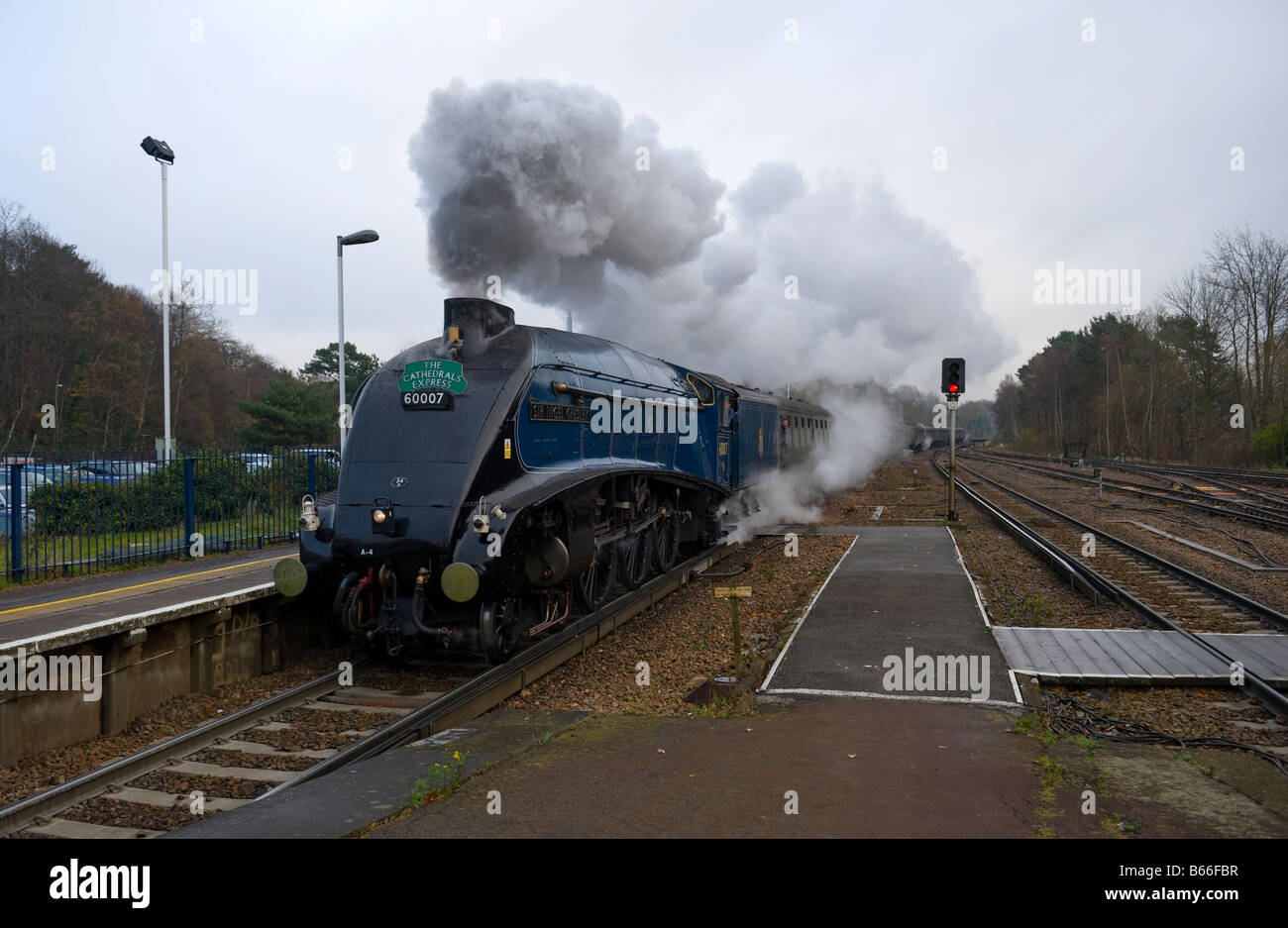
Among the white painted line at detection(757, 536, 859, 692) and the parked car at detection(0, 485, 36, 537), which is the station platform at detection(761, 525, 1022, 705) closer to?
the white painted line at detection(757, 536, 859, 692)

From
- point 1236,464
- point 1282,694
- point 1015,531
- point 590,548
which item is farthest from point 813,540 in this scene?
point 1236,464

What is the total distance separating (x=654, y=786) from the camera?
174 inches

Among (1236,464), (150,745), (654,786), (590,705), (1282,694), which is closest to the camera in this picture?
(654,786)

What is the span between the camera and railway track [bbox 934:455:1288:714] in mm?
8167

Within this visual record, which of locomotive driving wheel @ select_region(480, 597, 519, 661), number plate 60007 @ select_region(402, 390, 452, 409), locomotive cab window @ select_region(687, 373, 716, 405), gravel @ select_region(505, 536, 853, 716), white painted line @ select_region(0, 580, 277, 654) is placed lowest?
gravel @ select_region(505, 536, 853, 716)

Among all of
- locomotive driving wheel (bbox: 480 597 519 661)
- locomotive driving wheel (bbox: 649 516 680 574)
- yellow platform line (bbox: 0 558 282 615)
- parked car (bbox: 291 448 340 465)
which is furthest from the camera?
parked car (bbox: 291 448 340 465)

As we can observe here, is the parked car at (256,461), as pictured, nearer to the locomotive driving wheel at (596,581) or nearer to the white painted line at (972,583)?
the locomotive driving wheel at (596,581)

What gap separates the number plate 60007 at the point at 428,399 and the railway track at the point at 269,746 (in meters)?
2.28

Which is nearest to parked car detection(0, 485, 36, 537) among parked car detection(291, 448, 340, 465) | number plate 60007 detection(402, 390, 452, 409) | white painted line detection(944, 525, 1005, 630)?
parked car detection(291, 448, 340, 465)

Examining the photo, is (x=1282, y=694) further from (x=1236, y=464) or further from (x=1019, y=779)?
(x=1236, y=464)

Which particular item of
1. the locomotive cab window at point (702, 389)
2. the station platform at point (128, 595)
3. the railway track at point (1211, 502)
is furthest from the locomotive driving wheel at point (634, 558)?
the railway track at point (1211, 502)

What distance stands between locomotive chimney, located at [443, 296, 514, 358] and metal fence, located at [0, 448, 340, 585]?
7132mm

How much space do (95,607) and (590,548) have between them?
5.86 m

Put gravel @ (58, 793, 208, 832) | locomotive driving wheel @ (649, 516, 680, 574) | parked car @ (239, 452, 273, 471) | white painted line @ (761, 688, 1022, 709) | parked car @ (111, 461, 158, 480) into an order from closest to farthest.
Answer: gravel @ (58, 793, 208, 832)
white painted line @ (761, 688, 1022, 709)
locomotive driving wheel @ (649, 516, 680, 574)
parked car @ (111, 461, 158, 480)
parked car @ (239, 452, 273, 471)
